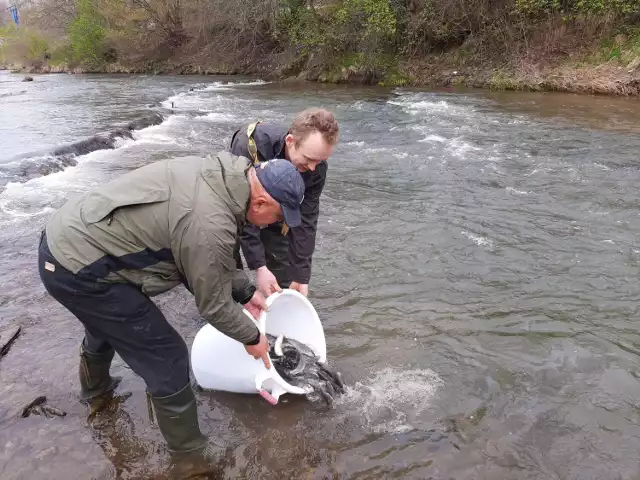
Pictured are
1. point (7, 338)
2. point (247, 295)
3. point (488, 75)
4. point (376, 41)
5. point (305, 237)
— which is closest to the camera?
point (247, 295)

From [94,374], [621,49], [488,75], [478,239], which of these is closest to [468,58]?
[488,75]

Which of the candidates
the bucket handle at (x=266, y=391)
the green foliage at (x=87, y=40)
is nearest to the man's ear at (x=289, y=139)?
the bucket handle at (x=266, y=391)

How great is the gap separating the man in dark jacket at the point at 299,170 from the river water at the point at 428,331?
78 centimetres

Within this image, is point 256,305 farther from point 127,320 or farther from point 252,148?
point 252,148

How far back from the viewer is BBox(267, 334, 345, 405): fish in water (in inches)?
131

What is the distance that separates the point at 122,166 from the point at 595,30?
57.3 feet

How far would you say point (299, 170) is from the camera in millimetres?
3256

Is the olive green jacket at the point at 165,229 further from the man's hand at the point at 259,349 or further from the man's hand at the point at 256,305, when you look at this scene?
the man's hand at the point at 256,305

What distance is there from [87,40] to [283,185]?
39.3 m

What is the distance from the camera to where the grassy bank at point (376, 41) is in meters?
17.7

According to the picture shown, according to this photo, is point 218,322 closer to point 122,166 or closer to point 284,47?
point 122,166

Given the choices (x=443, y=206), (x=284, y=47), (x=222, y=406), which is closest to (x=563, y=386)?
(x=222, y=406)

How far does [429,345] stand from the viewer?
407 cm

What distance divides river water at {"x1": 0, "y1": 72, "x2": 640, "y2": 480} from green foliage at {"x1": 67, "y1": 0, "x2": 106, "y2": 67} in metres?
29.7
